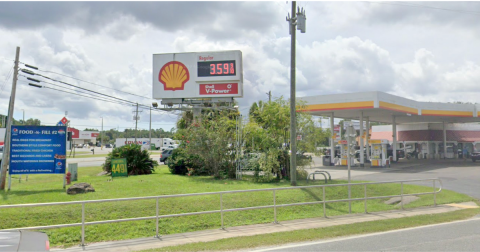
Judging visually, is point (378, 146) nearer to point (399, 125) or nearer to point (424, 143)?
point (424, 143)

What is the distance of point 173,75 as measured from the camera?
28281 mm

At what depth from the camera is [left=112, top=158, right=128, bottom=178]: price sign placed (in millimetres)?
20578

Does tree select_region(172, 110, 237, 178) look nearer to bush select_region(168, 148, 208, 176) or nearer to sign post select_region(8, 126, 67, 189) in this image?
bush select_region(168, 148, 208, 176)

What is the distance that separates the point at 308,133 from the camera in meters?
19.8

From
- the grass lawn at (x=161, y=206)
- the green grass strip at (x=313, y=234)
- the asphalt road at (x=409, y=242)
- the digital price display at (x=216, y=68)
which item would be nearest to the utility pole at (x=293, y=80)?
the grass lawn at (x=161, y=206)

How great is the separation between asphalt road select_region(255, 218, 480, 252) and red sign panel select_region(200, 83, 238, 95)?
1838 centimetres

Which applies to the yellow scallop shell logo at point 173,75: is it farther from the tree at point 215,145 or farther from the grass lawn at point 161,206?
the grass lawn at point 161,206

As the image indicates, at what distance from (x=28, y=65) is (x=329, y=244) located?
16.7 metres

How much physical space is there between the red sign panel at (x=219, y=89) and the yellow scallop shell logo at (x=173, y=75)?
1536mm

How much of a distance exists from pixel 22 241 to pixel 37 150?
12.7 meters

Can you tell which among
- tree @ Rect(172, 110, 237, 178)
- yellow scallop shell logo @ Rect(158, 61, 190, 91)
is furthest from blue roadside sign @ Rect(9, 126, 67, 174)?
yellow scallop shell logo @ Rect(158, 61, 190, 91)

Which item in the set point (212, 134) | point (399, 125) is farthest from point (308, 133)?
point (399, 125)

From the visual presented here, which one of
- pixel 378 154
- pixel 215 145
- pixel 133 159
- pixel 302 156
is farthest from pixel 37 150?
pixel 378 154

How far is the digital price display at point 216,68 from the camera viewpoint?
27.2m
